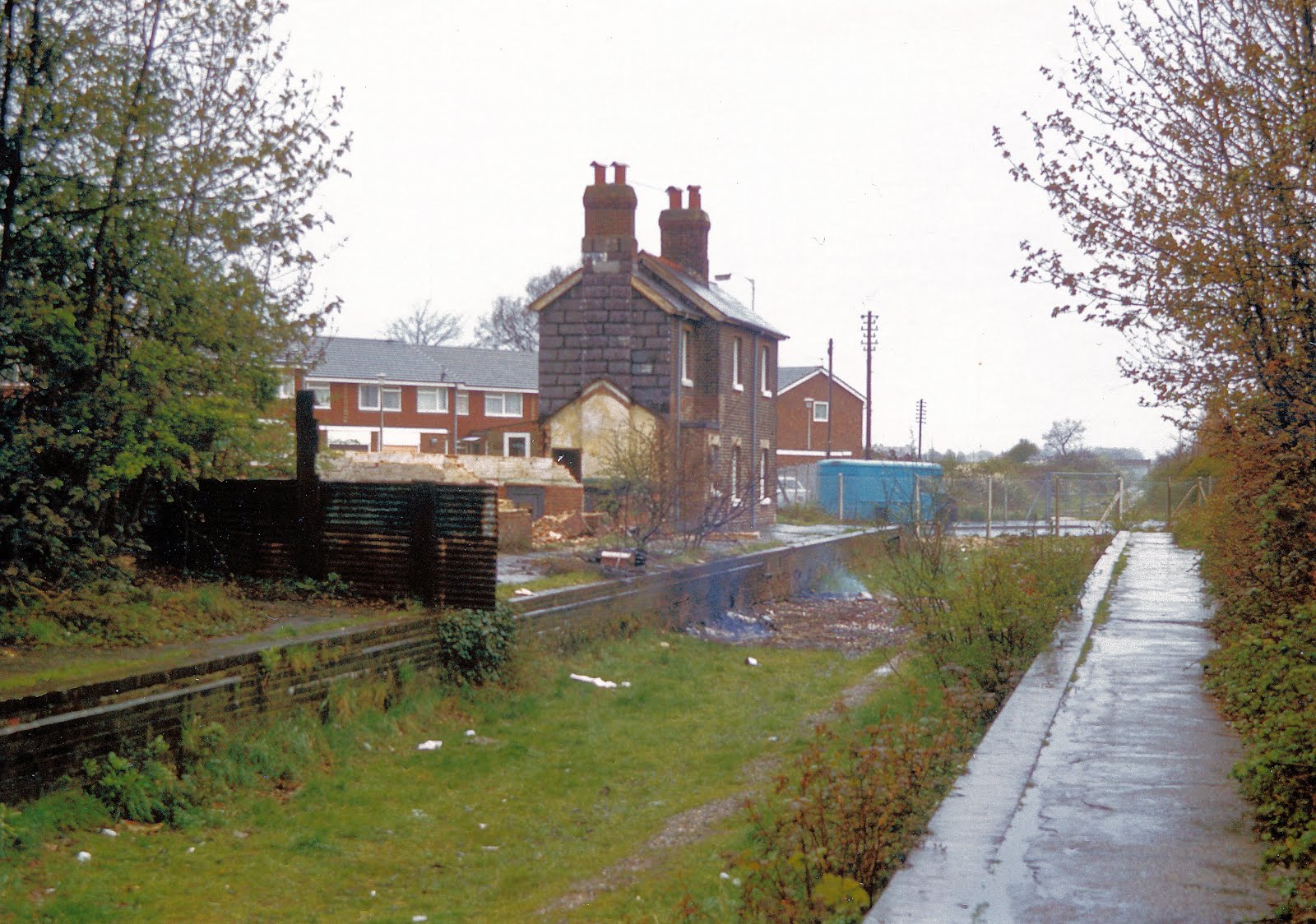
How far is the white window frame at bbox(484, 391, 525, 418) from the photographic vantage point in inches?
2378

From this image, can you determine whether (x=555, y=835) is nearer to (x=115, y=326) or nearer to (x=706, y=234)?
(x=115, y=326)

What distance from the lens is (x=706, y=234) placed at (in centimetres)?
3266

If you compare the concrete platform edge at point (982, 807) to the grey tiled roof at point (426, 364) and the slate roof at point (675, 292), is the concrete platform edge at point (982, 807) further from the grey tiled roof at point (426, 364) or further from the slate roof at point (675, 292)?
the grey tiled roof at point (426, 364)

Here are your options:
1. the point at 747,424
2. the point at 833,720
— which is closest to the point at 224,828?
the point at 833,720

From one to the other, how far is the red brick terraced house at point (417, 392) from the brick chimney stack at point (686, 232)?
2415 centimetres

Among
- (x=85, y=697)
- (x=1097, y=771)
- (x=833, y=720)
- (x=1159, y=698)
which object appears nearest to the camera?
(x=1097, y=771)

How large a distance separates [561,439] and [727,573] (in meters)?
9.94

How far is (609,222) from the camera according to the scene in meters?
28.3

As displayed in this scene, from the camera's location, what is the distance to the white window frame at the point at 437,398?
57.9m

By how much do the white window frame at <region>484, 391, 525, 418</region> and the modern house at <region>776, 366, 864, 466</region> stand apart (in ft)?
43.7

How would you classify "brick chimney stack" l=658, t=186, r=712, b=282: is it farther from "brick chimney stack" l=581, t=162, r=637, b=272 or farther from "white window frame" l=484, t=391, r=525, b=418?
"white window frame" l=484, t=391, r=525, b=418

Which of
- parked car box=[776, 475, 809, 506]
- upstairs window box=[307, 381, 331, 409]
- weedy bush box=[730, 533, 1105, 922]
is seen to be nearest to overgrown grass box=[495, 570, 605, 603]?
weedy bush box=[730, 533, 1105, 922]

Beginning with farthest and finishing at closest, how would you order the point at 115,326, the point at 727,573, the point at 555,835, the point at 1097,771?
1. the point at 727,573
2. the point at 115,326
3. the point at 555,835
4. the point at 1097,771

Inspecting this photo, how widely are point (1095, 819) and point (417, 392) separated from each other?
54.9 meters
